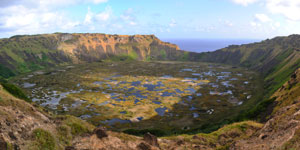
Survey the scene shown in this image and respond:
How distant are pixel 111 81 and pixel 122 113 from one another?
3512 inches

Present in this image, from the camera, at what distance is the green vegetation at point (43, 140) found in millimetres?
22406

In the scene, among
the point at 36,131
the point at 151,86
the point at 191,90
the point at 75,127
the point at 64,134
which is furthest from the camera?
the point at 151,86

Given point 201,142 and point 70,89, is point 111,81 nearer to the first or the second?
point 70,89

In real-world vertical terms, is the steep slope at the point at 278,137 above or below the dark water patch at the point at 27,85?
above

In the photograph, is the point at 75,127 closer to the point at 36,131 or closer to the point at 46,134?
the point at 46,134

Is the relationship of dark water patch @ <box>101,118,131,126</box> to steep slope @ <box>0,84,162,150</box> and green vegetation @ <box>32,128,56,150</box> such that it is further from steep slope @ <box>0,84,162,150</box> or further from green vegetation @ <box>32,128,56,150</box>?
green vegetation @ <box>32,128,56,150</box>

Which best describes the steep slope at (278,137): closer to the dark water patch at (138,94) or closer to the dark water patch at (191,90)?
the dark water patch at (138,94)

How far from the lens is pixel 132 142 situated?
31328 millimetres

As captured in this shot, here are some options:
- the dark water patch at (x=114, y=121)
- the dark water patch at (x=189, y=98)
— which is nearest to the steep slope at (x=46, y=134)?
the dark water patch at (x=114, y=121)

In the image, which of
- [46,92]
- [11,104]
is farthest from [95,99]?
[11,104]

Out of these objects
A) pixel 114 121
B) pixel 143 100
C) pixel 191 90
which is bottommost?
pixel 114 121

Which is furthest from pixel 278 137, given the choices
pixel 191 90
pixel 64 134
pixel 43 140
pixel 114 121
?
pixel 191 90

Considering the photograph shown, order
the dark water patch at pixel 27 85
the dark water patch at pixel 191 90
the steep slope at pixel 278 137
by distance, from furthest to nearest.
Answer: the dark water patch at pixel 27 85 → the dark water patch at pixel 191 90 → the steep slope at pixel 278 137

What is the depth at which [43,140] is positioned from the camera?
76.3 ft
